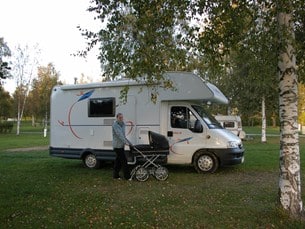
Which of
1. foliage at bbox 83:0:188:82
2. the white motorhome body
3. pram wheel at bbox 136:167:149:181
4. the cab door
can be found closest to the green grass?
the white motorhome body

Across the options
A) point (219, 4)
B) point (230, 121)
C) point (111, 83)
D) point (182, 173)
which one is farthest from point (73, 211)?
point (230, 121)

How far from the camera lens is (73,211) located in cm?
685

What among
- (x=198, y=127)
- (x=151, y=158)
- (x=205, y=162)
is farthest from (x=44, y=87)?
(x=151, y=158)

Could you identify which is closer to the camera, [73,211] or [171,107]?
[73,211]

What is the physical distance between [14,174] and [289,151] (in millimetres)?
8256

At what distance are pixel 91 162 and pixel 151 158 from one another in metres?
3.12

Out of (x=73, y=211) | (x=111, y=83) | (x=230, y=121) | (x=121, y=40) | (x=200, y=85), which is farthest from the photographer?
(x=230, y=121)

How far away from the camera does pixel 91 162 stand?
12914 millimetres

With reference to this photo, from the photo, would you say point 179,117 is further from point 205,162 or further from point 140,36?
point 140,36

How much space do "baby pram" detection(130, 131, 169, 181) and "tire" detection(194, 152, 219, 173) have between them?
4.30ft

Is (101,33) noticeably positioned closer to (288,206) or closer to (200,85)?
(288,206)

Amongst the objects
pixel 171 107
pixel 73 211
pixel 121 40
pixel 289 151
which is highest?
pixel 121 40

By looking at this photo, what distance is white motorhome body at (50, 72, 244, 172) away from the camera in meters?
11.5

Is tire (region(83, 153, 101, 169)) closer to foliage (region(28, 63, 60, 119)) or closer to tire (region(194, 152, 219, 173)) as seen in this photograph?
tire (region(194, 152, 219, 173))
